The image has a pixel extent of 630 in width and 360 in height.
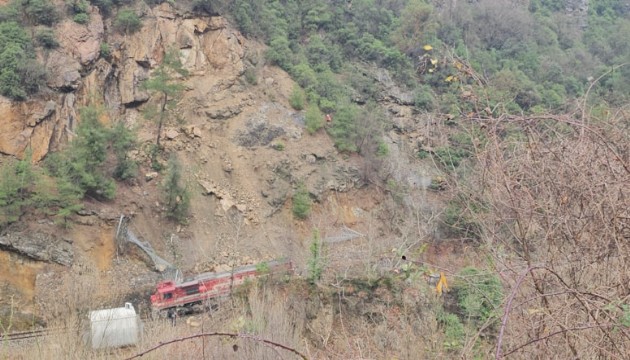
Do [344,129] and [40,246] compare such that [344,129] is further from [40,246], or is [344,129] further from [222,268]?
[40,246]

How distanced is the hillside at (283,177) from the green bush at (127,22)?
0.09 m

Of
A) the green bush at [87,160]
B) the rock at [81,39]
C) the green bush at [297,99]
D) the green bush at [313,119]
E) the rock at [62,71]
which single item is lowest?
the green bush at [313,119]

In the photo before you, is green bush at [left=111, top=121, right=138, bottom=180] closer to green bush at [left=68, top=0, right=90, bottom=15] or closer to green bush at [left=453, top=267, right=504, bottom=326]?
green bush at [left=68, top=0, right=90, bottom=15]

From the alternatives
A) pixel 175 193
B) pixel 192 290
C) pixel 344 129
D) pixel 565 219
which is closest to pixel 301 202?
pixel 344 129

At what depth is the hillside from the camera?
2348mm

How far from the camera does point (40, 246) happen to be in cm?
1430

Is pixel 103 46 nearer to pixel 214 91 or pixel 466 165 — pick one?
pixel 214 91

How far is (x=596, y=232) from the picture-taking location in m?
2.23

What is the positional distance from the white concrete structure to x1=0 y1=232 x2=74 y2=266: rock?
31.1 feet

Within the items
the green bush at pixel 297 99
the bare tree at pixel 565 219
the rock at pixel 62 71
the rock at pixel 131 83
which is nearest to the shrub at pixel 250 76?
the green bush at pixel 297 99

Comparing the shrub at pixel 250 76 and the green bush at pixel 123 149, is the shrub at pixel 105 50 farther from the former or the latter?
the shrub at pixel 250 76

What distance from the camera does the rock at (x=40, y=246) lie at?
13.9m

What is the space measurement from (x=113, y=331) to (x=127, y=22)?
1805 cm

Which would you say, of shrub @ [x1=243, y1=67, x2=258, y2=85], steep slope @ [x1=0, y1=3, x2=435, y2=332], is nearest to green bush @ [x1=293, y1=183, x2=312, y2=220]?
steep slope @ [x1=0, y1=3, x2=435, y2=332]
